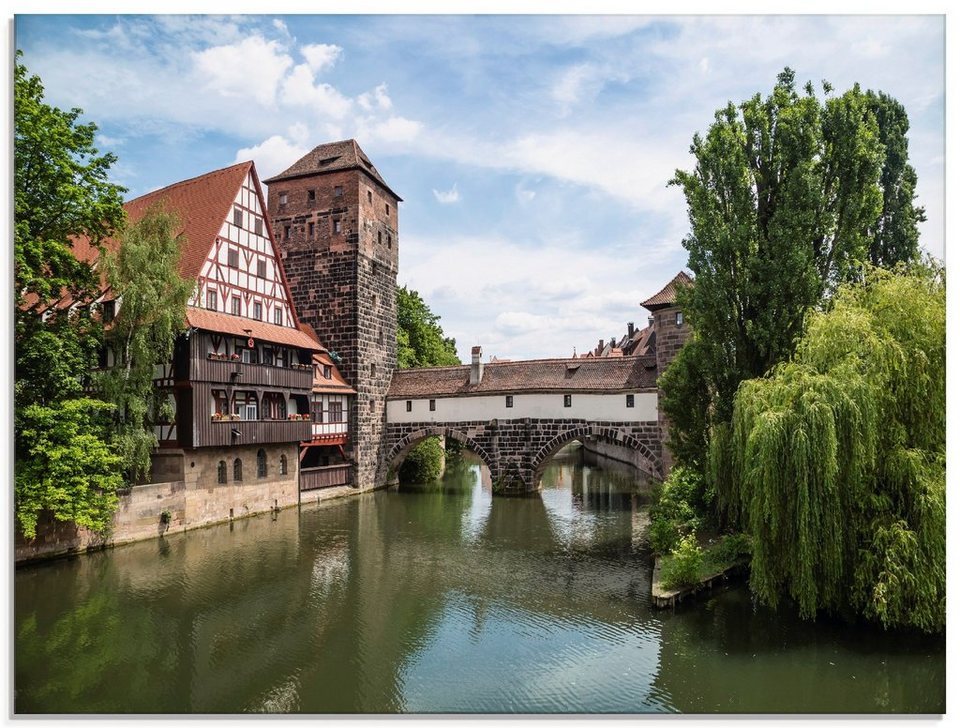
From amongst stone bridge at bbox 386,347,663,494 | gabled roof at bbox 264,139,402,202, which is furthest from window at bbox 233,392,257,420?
gabled roof at bbox 264,139,402,202

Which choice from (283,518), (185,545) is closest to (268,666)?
(185,545)

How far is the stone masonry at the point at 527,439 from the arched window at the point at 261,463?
7912 mm

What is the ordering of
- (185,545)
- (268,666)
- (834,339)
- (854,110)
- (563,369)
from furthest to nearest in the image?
(563,369), (185,545), (854,110), (834,339), (268,666)

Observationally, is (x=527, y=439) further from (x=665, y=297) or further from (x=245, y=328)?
(x=245, y=328)

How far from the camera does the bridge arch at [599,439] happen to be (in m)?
25.0

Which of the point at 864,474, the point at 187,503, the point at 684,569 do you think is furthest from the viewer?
the point at 187,503

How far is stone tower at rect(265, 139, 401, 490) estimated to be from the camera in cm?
2764

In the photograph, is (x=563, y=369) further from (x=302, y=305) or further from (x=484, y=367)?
(x=302, y=305)

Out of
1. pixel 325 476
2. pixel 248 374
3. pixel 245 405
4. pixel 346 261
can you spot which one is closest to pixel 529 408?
pixel 325 476

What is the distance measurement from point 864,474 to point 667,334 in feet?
52.1

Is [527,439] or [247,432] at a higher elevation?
[247,432]

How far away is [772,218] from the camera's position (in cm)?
1414

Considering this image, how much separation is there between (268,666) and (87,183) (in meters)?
10.8

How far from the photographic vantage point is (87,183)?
1441 cm
